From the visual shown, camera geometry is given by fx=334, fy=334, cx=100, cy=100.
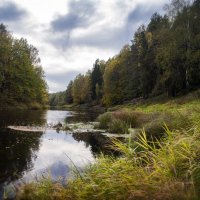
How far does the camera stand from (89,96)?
101 metres

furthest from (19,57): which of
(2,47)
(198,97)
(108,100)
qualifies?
(198,97)

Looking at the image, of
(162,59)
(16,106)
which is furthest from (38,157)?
(16,106)

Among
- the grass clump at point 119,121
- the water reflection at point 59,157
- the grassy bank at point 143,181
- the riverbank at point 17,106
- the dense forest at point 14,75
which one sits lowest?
the water reflection at point 59,157

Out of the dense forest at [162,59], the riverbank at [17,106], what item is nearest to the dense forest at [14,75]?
the riverbank at [17,106]

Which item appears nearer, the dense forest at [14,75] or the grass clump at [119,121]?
the grass clump at [119,121]

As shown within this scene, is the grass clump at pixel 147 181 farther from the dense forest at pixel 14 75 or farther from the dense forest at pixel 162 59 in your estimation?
the dense forest at pixel 14 75

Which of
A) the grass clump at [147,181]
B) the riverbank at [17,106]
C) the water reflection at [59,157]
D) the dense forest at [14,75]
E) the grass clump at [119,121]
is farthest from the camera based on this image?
the dense forest at [14,75]

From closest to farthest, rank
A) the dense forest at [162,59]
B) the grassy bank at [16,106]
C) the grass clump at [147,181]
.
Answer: the grass clump at [147,181]
the dense forest at [162,59]
the grassy bank at [16,106]

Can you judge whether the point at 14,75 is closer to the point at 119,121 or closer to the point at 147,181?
the point at 119,121

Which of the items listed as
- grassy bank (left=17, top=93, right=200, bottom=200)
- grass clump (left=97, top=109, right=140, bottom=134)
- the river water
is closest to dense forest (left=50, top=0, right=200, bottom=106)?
grass clump (left=97, top=109, right=140, bottom=134)

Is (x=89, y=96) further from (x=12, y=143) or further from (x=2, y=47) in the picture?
(x=12, y=143)

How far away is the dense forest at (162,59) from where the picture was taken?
38688mm

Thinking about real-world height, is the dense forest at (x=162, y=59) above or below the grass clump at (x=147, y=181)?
above

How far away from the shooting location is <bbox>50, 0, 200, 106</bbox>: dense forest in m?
38.7
